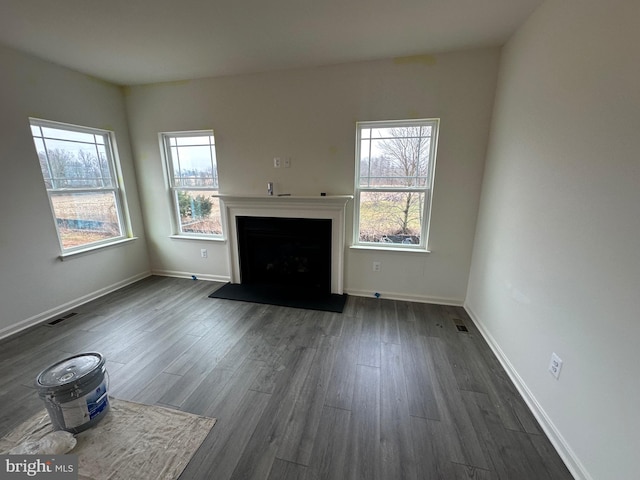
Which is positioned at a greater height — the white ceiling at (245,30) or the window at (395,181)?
the white ceiling at (245,30)

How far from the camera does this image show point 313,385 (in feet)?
5.89

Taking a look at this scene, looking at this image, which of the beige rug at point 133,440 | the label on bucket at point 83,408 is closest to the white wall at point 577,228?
the beige rug at point 133,440

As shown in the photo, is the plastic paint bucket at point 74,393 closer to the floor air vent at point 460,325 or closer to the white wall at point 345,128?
the white wall at point 345,128

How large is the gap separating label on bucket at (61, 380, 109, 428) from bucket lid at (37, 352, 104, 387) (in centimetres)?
12

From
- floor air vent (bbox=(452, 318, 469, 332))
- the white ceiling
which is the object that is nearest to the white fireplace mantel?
floor air vent (bbox=(452, 318, 469, 332))

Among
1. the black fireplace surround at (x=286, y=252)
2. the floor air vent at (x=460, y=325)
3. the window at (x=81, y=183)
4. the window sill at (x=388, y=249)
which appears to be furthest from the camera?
the black fireplace surround at (x=286, y=252)

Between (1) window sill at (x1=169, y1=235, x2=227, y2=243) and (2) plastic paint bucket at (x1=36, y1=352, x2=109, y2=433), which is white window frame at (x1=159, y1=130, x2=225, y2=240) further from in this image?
(2) plastic paint bucket at (x1=36, y1=352, x2=109, y2=433)

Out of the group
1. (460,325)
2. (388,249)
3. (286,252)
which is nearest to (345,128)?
(388,249)

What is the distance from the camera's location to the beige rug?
1.27 meters

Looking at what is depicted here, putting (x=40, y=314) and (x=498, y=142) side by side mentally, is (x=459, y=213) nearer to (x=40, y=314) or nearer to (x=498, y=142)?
(x=498, y=142)

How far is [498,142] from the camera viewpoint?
230 centimetres

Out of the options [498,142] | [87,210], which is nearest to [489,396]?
[498,142]

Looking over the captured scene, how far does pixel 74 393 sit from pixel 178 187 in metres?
2.72

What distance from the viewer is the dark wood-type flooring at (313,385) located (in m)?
1.31
